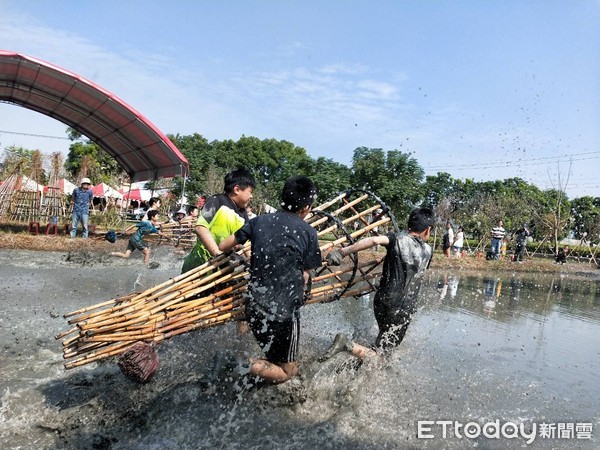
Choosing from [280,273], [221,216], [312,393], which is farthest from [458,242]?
[280,273]

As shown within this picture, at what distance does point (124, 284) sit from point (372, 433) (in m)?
6.81

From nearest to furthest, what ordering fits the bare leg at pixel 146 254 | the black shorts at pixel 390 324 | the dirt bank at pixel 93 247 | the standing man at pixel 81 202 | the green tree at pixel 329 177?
the black shorts at pixel 390 324 → the bare leg at pixel 146 254 → the dirt bank at pixel 93 247 → the standing man at pixel 81 202 → the green tree at pixel 329 177

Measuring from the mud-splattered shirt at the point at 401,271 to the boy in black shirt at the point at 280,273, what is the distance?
126cm

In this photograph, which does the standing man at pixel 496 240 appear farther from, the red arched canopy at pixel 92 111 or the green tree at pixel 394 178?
the red arched canopy at pixel 92 111

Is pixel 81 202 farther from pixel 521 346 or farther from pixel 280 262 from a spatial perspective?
pixel 280 262

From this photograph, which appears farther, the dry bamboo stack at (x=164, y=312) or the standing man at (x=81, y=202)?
the standing man at (x=81, y=202)

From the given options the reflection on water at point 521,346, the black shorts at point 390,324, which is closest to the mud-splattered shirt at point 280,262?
the black shorts at point 390,324

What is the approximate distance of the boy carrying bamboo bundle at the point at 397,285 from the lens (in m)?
4.86

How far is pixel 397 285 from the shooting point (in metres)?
4.91

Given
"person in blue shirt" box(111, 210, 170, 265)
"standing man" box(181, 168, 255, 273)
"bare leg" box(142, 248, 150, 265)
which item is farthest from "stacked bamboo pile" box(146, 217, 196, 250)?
"standing man" box(181, 168, 255, 273)

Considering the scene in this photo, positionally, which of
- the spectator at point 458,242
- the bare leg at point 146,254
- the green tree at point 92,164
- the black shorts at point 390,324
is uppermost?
the green tree at point 92,164

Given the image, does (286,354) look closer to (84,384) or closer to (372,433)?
(372,433)

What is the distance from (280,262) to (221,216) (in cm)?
114

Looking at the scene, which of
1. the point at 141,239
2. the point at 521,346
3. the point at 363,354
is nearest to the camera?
the point at 363,354
